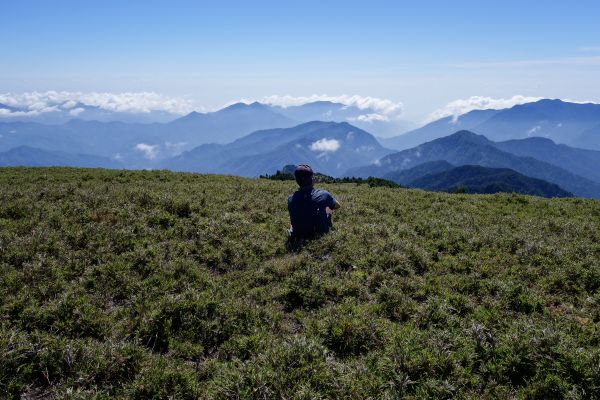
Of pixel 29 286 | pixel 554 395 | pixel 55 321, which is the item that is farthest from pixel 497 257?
pixel 29 286

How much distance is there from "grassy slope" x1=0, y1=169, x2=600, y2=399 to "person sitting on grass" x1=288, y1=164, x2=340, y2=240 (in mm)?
772

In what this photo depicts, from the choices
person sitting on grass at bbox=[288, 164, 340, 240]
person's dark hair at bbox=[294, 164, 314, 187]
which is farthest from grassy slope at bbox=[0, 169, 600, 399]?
person's dark hair at bbox=[294, 164, 314, 187]

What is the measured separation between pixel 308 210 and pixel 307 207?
12 centimetres

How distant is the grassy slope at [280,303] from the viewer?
6.31m

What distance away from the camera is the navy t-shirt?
13.6 m

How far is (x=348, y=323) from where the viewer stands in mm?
7977

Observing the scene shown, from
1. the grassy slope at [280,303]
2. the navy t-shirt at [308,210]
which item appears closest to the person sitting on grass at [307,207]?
the navy t-shirt at [308,210]

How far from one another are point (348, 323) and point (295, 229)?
250 inches

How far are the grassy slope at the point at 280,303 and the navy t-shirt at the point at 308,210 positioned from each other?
81 centimetres

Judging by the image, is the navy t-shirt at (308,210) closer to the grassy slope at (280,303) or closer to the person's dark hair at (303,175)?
Result: the person's dark hair at (303,175)

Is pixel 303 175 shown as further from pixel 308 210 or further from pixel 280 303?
pixel 280 303

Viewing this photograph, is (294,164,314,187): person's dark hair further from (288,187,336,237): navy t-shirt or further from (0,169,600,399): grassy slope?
(0,169,600,399): grassy slope

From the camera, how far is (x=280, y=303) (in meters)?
9.85

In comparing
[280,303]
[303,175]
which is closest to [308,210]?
[303,175]
